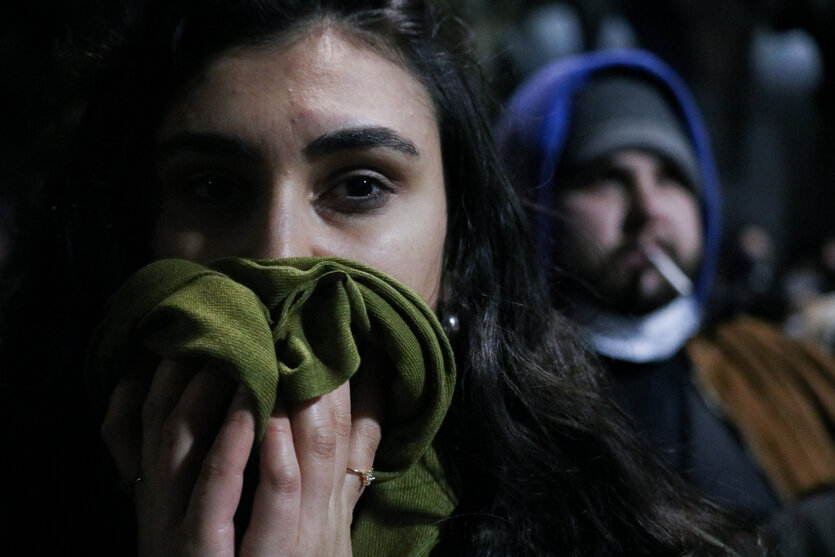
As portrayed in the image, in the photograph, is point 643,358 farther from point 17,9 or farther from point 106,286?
point 17,9

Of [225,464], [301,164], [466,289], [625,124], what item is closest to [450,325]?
[466,289]

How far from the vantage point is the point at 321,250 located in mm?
1185

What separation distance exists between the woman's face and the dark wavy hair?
2.9 inches

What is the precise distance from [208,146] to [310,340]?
15.3 inches

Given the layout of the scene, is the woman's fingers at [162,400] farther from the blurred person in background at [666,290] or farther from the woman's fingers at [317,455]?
the blurred person in background at [666,290]

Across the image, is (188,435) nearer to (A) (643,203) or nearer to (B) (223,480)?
(B) (223,480)

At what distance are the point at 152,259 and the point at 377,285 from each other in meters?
0.48

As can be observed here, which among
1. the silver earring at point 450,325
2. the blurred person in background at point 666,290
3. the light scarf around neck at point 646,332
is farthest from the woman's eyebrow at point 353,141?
the light scarf around neck at point 646,332

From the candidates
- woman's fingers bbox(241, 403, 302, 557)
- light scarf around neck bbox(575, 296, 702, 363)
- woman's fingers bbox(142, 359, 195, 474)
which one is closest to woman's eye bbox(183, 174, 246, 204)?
woman's fingers bbox(142, 359, 195, 474)

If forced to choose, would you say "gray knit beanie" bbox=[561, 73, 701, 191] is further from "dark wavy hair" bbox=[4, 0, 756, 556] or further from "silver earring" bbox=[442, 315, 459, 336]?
"silver earring" bbox=[442, 315, 459, 336]

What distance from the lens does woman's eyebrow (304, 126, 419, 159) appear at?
1189 mm

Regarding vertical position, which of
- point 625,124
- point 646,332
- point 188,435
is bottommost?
point 646,332

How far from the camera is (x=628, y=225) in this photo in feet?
7.70

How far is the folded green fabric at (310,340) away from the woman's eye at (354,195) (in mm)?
173
